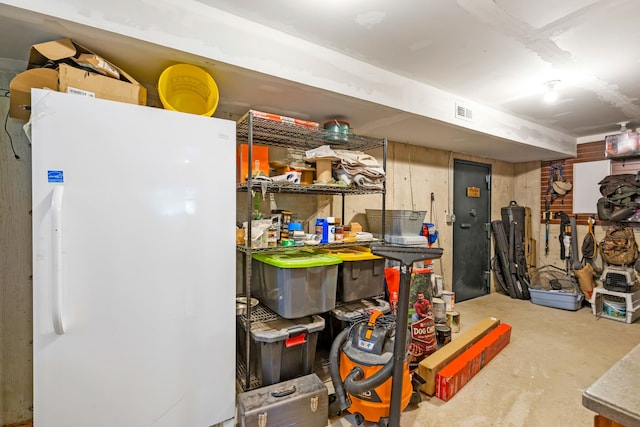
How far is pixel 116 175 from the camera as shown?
52.2 inches

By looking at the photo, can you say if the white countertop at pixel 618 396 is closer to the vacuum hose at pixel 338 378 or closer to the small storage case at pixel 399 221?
the vacuum hose at pixel 338 378

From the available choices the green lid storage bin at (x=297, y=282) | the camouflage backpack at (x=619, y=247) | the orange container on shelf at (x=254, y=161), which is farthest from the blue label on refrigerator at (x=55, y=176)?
the camouflage backpack at (x=619, y=247)

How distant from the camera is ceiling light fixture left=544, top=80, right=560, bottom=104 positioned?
7.95 ft

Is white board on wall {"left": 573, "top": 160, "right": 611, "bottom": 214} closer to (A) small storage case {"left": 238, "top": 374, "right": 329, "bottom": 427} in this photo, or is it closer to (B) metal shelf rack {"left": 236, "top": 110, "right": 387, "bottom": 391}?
(B) metal shelf rack {"left": 236, "top": 110, "right": 387, "bottom": 391}

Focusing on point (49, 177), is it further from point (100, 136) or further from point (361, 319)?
point (361, 319)

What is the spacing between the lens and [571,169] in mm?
4312

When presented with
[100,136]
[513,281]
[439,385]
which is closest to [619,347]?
[513,281]

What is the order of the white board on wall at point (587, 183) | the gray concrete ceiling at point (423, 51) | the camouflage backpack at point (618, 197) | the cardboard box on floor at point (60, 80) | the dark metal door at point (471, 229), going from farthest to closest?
1. the dark metal door at point (471, 229)
2. the white board on wall at point (587, 183)
3. the camouflage backpack at point (618, 197)
4. the gray concrete ceiling at point (423, 51)
5. the cardboard box on floor at point (60, 80)

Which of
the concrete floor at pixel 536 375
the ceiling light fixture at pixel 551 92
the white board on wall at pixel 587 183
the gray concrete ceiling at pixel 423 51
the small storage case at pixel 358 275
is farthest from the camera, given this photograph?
the white board on wall at pixel 587 183

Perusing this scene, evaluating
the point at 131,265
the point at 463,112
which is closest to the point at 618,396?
the point at 131,265

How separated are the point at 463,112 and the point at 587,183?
9.21 ft

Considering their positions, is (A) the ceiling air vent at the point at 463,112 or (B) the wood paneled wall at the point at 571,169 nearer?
(A) the ceiling air vent at the point at 463,112

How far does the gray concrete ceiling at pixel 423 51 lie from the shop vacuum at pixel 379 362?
4.16 feet

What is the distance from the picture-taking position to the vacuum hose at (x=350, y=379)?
141cm
